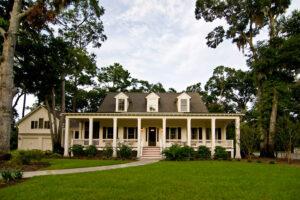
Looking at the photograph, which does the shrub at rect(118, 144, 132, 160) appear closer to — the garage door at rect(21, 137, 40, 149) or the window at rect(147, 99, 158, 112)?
the window at rect(147, 99, 158, 112)

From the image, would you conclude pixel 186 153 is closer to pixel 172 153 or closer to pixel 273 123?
pixel 172 153

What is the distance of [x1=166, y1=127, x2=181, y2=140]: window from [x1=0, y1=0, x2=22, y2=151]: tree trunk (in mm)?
17280

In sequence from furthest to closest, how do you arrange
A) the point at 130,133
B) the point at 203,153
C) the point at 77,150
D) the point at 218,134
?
the point at 218,134
the point at 130,133
the point at 77,150
the point at 203,153

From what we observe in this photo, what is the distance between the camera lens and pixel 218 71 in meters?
52.2

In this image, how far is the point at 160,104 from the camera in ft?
106

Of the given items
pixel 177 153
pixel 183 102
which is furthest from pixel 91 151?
pixel 183 102

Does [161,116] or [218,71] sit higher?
[218,71]

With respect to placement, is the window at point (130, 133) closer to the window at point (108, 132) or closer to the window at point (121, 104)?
the window at point (108, 132)

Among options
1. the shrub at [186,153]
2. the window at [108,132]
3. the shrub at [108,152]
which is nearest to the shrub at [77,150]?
the shrub at [108,152]

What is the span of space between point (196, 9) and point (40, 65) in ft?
55.9

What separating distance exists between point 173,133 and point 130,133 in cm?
434

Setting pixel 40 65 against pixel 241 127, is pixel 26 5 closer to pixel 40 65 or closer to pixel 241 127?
pixel 40 65

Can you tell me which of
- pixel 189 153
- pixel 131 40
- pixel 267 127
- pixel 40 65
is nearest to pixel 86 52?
pixel 40 65

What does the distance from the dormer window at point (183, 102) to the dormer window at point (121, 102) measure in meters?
5.25
